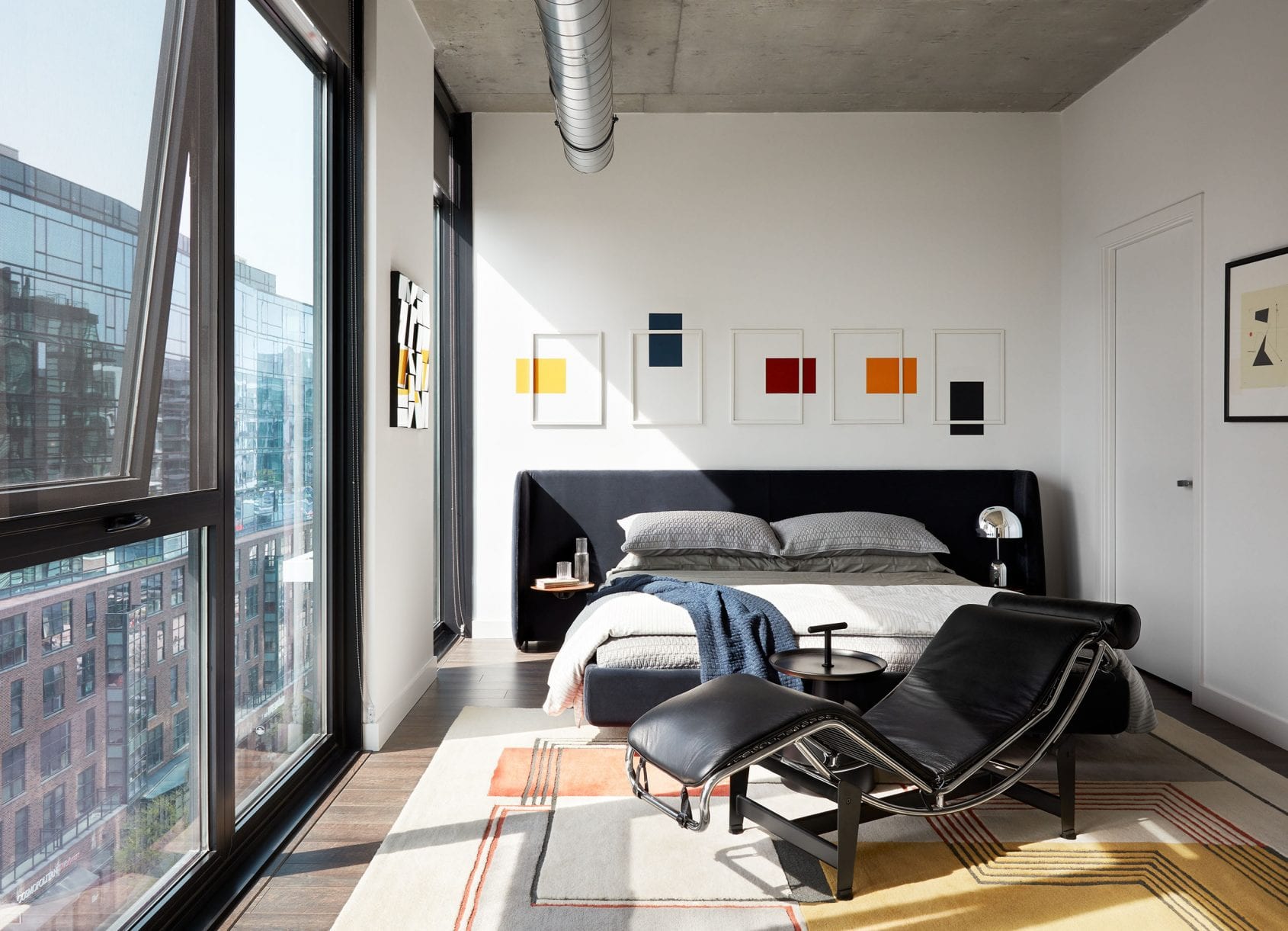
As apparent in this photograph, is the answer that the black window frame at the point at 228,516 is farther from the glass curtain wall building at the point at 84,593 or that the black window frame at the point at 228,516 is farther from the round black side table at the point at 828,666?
the round black side table at the point at 828,666

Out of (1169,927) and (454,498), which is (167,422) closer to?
(1169,927)

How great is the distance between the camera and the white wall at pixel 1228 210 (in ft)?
11.4

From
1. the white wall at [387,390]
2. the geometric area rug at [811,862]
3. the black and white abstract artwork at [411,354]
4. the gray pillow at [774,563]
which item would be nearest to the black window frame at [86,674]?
the geometric area rug at [811,862]

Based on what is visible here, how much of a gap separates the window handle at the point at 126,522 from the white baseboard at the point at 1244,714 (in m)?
3.95

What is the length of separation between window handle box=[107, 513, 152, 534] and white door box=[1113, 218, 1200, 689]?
4.07m

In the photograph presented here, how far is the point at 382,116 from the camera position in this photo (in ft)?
11.2

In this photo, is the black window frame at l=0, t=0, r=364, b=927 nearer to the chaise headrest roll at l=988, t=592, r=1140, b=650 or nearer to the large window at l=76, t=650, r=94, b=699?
Answer: the large window at l=76, t=650, r=94, b=699

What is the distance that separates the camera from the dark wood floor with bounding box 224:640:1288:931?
2193 millimetres

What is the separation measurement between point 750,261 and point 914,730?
3334 mm

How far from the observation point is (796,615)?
131 inches

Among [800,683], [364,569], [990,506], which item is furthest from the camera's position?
[990,506]

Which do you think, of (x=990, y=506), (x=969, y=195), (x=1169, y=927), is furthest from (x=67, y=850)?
(x=969, y=195)

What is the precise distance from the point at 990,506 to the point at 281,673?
12.6ft

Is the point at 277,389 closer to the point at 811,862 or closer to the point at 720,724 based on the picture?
the point at 720,724
